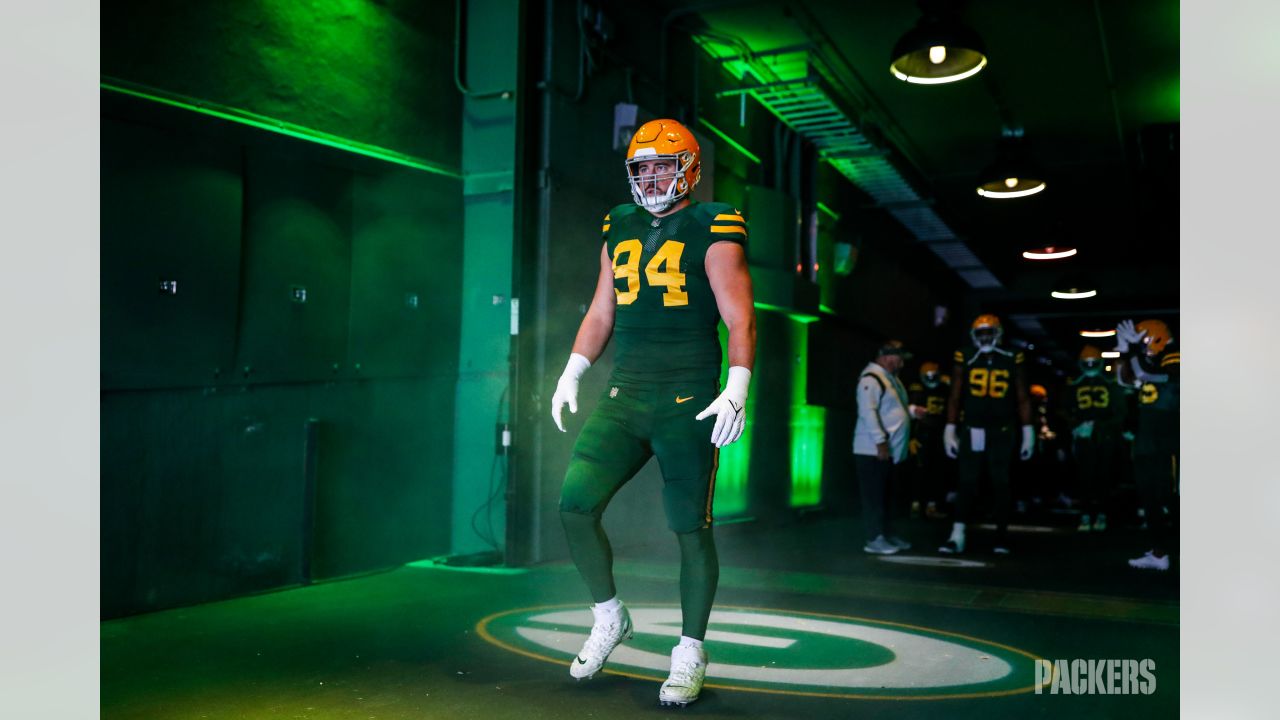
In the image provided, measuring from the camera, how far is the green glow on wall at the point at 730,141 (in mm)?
10008

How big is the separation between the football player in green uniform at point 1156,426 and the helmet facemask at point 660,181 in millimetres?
5388

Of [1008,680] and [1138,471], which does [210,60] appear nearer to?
[1008,680]

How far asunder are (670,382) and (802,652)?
4.85ft

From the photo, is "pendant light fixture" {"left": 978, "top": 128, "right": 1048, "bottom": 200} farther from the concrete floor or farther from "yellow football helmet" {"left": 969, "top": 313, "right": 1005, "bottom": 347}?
the concrete floor

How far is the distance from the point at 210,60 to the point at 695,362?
3.39 m

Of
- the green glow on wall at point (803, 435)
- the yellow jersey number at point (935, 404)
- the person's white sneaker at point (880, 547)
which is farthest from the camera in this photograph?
the yellow jersey number at point (935, 404)

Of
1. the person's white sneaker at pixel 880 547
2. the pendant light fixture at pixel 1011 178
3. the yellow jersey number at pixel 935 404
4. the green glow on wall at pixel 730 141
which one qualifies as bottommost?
the person's white sneaker at pixel 880 547

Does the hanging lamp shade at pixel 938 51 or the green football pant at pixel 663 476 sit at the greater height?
the hanging lamp shade at pixel 938 51

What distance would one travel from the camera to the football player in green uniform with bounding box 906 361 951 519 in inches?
483

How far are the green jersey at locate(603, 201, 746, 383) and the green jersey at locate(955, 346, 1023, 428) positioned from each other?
5261 mm

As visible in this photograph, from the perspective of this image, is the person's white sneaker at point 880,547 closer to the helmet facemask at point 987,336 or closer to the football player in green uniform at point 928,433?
the helmet facemask at point 987,336

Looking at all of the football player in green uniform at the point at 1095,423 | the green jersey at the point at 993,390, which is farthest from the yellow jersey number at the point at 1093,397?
the green jersey at the point at 993,390

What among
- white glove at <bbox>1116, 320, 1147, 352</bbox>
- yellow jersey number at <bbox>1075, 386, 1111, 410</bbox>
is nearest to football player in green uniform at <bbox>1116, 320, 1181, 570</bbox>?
white glove at <bbox>1116, 320, 1147, 352</bbox>

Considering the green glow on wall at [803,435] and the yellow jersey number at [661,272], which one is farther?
the green glow on wall at [803,435]
